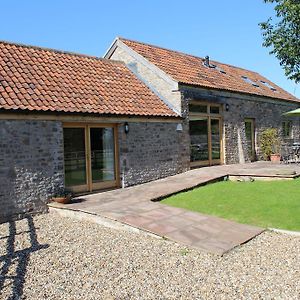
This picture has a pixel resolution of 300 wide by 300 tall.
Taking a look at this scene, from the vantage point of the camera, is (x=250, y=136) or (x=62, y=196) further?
Result: (x=250, y=136)

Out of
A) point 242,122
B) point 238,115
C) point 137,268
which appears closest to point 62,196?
point 137,268

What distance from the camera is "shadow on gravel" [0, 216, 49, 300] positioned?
207 inches

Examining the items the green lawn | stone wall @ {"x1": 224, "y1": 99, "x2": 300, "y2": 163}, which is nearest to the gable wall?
stone wall @ {"x1": 224, "y1": 99, "x2": 300, "y2": 163}

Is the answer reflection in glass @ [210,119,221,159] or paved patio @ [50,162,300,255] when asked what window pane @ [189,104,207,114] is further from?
paved patio @ [50,162,300,255]

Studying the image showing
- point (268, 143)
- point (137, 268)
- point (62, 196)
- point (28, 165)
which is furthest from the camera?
point (268, 143)

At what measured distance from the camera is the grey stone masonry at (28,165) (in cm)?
952

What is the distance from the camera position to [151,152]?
1384cm

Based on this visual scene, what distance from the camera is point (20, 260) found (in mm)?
6383

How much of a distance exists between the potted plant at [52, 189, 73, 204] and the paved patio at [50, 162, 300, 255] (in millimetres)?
185

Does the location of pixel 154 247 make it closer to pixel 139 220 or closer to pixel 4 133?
pixel 139 220

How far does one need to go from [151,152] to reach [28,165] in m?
5.24

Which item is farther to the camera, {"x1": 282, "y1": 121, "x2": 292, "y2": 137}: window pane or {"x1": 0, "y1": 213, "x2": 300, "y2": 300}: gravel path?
{"x1": 282, "y1": 121, "x2": 292, "y2": 137}: window pane

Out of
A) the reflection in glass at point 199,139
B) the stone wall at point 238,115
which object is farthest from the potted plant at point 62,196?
the reflection in glass at point 199,139

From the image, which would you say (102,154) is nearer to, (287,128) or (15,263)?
(15,263)
